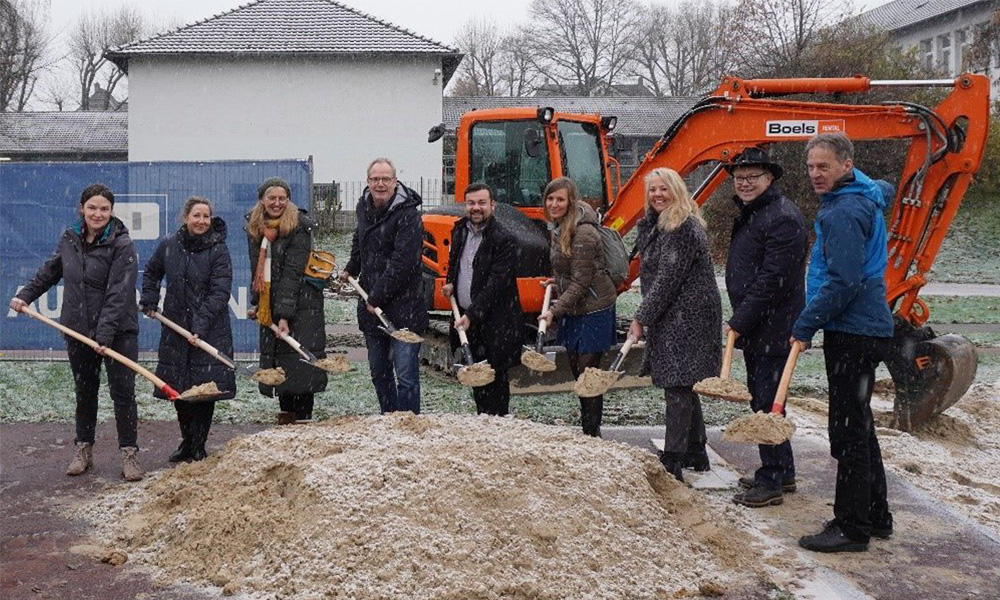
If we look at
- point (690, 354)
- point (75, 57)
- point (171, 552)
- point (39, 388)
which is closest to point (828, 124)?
point (690, 354)

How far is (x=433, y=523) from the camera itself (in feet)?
15.3

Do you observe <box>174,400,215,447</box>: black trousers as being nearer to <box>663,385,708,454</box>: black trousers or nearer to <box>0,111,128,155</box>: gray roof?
<box>663,385,708,454</box>: black trousers

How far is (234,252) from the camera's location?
11195 mm

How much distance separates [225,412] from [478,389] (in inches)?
106

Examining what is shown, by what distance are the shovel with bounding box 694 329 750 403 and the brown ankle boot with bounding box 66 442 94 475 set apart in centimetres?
389

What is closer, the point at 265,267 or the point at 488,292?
the point at 488,292

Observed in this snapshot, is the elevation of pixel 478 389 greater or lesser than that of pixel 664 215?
lesser

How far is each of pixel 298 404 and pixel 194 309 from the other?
1183mm

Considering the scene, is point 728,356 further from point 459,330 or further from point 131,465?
point 131,465

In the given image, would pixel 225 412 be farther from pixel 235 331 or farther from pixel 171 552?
pixel 171 552

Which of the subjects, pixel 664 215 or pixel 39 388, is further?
pixel 39 388

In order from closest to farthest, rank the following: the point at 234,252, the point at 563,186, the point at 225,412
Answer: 1. the point at 563,186
2. the point at 225,412
3. the point at 234,252

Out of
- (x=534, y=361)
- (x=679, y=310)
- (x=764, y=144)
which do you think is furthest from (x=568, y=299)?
(x=764, y=144)

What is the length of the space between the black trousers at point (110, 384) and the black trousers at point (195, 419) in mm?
355
